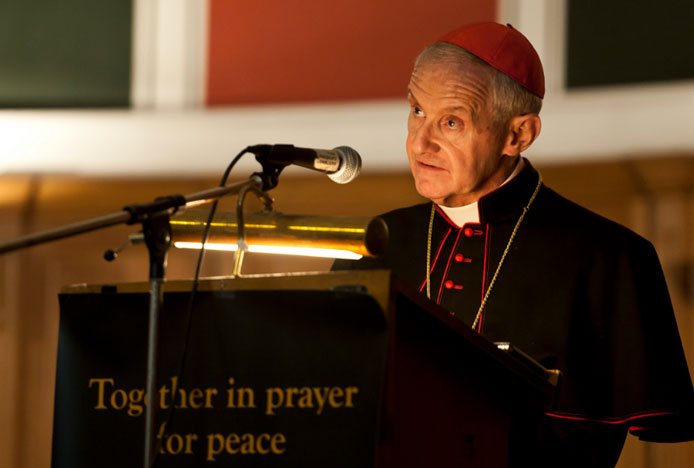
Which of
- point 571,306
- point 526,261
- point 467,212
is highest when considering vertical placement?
point 467,212

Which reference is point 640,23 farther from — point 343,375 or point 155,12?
point 343,375

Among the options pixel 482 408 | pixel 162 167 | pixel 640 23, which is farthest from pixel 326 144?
pixel 482 408

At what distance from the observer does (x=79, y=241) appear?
7113mm

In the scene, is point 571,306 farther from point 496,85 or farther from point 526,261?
point 496,85

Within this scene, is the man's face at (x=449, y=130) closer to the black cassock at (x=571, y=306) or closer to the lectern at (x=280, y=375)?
the black cassock at (x=571, y=306)

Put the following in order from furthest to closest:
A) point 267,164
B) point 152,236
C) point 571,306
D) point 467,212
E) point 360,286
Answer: point 467,212 < point 571,306 < point 267,164 < point 152,236 < point 360,286

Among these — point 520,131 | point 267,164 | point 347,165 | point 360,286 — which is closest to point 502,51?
point 520,131

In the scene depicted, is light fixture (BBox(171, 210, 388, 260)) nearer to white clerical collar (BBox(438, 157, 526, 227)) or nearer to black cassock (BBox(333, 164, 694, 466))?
black cassock (BBox(333, 164, 694, 466))

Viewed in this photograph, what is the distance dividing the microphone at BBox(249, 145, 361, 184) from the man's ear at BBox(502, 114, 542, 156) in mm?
756

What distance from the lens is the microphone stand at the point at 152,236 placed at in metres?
1.88

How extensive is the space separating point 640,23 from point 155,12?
2.89 m

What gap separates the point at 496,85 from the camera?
9.61 feet

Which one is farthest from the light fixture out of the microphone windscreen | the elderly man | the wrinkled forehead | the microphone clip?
the wrinkled forehead

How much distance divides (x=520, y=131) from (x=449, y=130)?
204 millimetres
